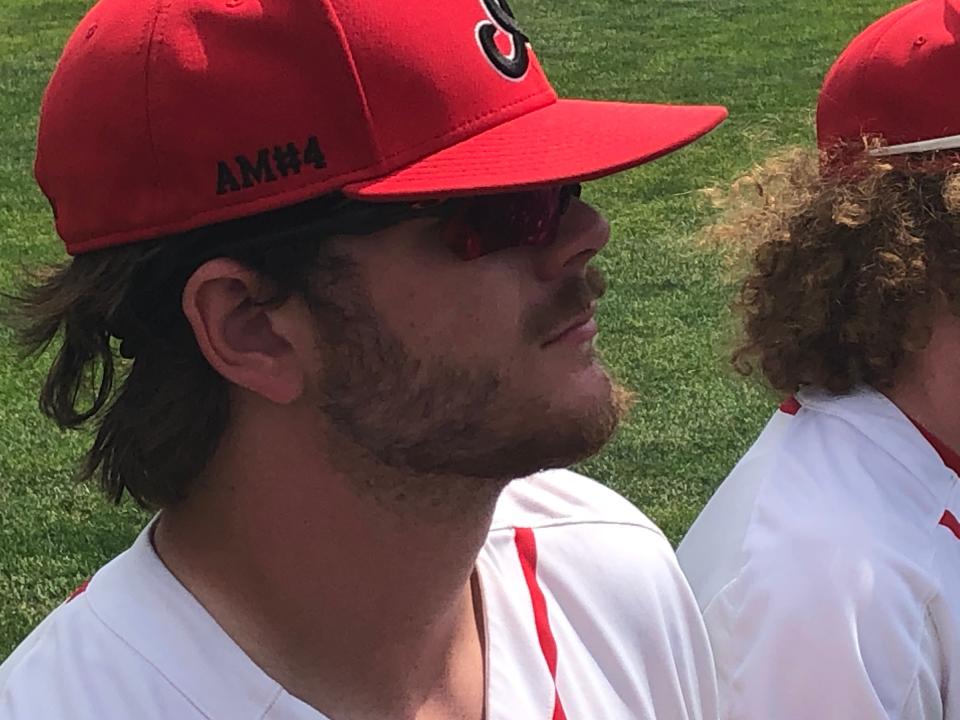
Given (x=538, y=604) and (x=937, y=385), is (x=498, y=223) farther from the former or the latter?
(x=937, y=385)

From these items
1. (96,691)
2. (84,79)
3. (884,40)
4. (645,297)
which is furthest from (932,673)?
(645,297)

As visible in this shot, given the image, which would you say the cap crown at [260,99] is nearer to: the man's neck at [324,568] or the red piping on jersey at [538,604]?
the man's neck at [324,568]

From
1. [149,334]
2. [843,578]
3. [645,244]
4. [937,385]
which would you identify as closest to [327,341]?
[149,334]

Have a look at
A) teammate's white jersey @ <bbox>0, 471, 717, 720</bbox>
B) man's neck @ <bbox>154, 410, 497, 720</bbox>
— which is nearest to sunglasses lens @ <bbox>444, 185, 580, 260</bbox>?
man's neck @ <bbox>154, 410, 497, 720</bbox>

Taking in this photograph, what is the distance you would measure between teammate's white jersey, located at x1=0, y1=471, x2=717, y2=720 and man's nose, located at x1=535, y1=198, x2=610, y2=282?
0.41 metres

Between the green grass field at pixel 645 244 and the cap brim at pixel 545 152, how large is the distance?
1.02m

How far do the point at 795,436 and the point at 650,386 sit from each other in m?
3.08

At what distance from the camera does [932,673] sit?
2393 mm

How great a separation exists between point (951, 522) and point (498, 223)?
1135 mm

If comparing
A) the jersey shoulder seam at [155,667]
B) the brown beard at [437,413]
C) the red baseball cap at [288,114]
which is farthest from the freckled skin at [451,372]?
the jersey shoulder seam at [155,667]

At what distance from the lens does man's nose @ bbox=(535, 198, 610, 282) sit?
6.15 feet

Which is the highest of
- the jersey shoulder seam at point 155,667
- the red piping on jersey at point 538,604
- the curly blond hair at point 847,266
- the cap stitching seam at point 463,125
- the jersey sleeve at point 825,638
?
the cap stitching seam at point 463,125

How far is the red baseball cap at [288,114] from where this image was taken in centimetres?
171

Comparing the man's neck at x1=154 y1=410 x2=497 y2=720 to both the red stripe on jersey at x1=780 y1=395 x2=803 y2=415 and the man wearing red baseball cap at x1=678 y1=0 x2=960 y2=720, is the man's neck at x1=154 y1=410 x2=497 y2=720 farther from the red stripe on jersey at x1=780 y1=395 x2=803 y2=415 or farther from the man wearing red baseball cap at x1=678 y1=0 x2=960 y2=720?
the red stripe on jersey at x1=780 y1=395 x2=803 y2=415
